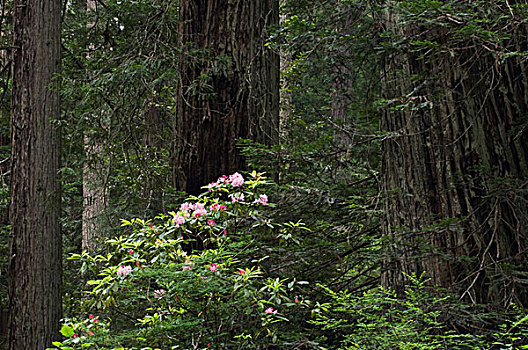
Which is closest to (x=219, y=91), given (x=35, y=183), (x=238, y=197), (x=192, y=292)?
(x=238, y=197)

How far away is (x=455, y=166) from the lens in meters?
→ 3.64

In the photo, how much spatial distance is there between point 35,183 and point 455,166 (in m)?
5.40

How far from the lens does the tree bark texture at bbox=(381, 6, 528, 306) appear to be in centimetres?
343

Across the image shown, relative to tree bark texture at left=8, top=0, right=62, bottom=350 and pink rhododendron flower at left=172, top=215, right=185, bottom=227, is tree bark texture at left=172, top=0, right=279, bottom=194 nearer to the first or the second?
pink rhododendron flower at left=172, top=215, right=185, bottom=227

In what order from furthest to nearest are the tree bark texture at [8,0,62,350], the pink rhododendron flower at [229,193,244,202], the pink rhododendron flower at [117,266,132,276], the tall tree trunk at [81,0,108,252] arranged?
1. the tree bark texture at [8,0,62,350]
2. the tall tree trunk at [81,0,108,252]
3. the pink rhododendron flower at [229,193,244,202]
4. the pink rhododendron flower at [117,266,132,276]

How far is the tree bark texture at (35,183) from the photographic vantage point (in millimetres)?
6820

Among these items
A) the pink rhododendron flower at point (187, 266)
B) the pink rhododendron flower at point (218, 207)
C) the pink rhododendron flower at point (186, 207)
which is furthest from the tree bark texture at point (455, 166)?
the pink rhododendron flower at point (186, 207)

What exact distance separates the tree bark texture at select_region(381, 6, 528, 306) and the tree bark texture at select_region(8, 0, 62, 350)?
4.78 m

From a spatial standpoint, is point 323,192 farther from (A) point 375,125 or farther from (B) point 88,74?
(B) point 88,74

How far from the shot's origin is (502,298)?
3.27m

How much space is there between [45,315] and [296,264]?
14.8 ft

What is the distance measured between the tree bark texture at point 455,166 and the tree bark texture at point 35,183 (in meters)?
4.78

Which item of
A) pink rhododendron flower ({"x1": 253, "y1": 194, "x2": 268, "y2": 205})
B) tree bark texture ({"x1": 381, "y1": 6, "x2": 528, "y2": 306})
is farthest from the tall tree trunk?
tree bark texture ({"x1": 381, "y1": 6, "x2": 528, "y2": 306})

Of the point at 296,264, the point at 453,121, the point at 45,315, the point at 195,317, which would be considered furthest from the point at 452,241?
the point at 45,315
